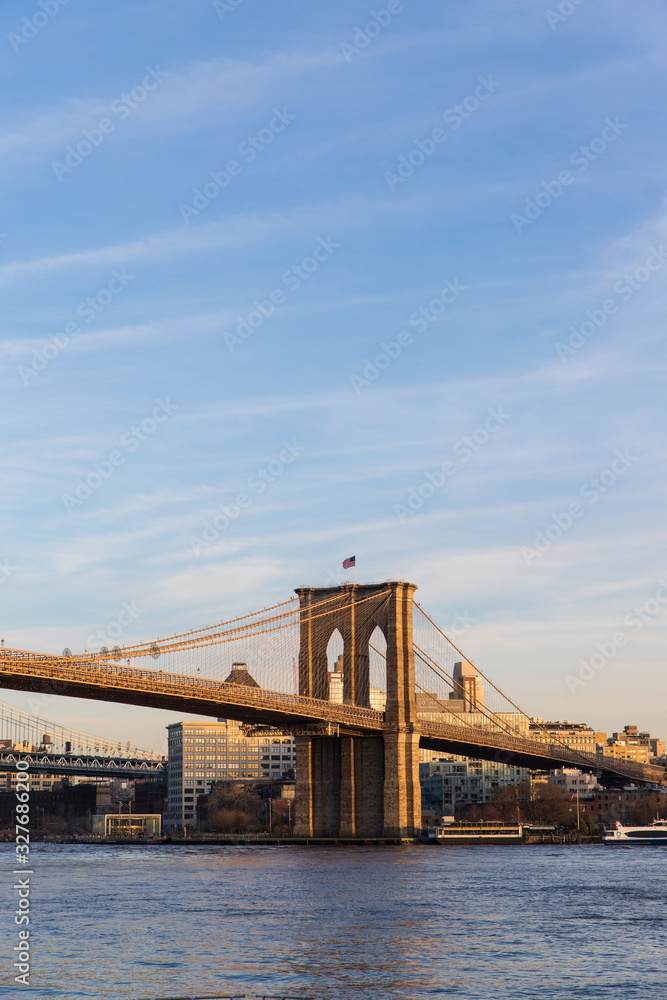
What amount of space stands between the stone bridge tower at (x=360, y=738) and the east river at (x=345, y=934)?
22.5 metres

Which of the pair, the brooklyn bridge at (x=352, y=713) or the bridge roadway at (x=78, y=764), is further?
the bridge roadway at (x=78, y=764)

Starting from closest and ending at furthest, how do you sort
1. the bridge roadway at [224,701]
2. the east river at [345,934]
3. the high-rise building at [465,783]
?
the east river at [345,934]
the bridge roadway at [224,701]
the high-rise building at [465,783]

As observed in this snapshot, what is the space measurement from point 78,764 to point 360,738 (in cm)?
5877

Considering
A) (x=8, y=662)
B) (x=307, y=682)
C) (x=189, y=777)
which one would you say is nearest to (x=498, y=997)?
(x=8, y=662)

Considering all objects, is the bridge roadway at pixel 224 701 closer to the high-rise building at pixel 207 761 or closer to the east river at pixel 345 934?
the east river at pixel 345 934

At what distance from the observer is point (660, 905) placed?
134ft

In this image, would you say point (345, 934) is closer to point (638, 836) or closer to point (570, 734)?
point (638, 836)

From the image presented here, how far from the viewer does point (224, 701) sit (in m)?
67.1

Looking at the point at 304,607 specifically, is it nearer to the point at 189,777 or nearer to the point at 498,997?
the point at 498,997

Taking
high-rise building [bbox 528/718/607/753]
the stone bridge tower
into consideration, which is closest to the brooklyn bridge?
the stone bridge tower

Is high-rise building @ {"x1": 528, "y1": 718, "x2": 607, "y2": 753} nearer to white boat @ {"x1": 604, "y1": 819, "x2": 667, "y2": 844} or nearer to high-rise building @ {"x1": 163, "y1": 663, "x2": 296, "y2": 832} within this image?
high-rise building @ {"x1": 163, "y1": 663, "x2": 296, "y2": 832}

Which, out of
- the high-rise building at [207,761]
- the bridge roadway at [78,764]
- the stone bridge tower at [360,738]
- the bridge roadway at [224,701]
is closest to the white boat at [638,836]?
the bridge roadway at [224,701]

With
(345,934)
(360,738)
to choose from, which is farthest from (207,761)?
(345,934)

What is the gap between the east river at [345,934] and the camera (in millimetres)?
24734
